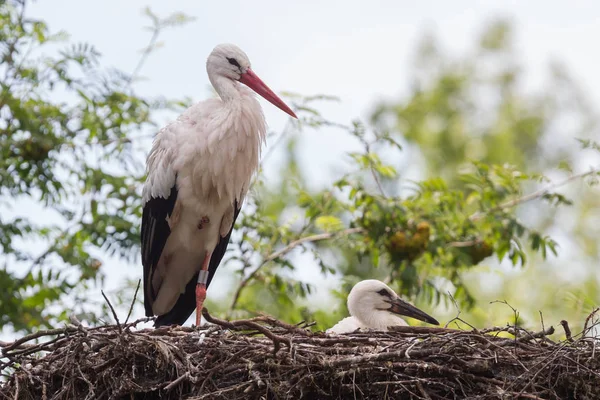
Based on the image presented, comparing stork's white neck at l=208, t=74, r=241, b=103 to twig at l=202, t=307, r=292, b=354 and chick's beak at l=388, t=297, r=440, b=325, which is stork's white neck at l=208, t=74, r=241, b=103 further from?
twig at l=202, t=307, r=292, b=354

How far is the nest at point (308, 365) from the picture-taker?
4195 millimetres

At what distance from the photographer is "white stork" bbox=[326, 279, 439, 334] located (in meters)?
5.74

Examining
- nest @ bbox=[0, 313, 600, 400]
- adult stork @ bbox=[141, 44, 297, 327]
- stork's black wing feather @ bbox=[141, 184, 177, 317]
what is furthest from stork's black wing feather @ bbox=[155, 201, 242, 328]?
nest @ bbox=[0, 313, 600, 400]

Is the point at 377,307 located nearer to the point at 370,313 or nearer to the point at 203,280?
the point at 370,313

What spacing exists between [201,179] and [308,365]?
72.3 inches

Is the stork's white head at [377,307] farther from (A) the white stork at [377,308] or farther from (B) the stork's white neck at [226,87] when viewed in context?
(B) the stork's white neck at [226,87]

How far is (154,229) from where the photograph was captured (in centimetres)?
586

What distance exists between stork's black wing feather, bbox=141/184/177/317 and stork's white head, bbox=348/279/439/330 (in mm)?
1165

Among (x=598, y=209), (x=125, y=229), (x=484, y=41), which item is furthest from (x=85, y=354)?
(x=484, y=41)

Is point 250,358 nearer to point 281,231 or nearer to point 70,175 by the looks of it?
point 281,231

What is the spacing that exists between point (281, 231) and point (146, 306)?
1272 millimetres

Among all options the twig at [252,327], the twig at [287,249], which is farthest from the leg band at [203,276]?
the twig at [252,327]

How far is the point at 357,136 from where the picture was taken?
6.91 metres

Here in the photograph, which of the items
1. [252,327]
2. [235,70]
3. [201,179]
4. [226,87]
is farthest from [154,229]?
[252,327]
